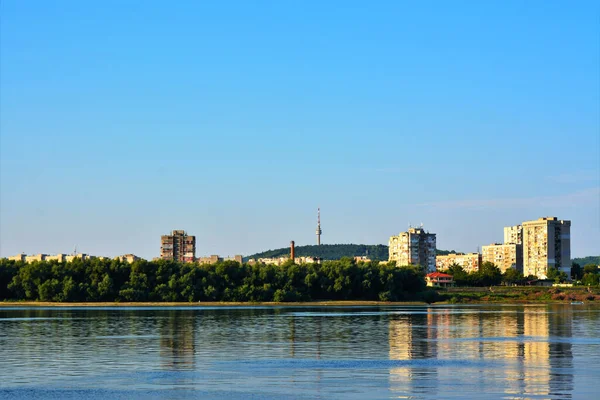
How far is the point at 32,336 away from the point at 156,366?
26536 millimetres

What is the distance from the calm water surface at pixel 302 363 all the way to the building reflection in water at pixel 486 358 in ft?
0.20

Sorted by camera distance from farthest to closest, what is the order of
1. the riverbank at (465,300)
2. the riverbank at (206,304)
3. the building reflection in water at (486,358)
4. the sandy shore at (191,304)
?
the riverbank at (465,300) < the riverbank at (206,304) < the sandy shore at (191,304) < the building reflection in water at (486,358)

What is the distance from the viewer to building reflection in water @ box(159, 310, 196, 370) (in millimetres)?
45622

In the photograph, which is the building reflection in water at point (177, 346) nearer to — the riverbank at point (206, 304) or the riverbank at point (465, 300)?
the riverbank at point (206, 304)

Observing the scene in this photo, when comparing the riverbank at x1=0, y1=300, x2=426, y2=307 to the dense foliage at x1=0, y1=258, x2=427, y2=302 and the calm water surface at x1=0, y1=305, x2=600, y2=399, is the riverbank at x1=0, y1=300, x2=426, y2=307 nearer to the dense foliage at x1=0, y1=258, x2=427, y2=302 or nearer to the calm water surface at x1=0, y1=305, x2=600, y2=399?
the dense foliage at x1=0, y1=258, x2=427, y2=302

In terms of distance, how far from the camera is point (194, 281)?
509 feet

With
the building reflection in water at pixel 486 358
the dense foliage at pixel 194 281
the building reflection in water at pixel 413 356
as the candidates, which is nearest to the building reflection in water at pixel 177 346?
the building reflection in water at pixel 413 356

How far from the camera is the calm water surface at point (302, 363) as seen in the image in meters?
35.5

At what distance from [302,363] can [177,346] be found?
13.9m

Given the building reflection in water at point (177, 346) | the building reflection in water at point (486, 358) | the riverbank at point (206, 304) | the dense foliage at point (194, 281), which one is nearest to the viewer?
the building reflection in water at point (486, 358)

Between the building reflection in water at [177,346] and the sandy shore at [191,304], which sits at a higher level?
the building reflection in water at [177,346]

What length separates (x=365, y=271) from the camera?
159000mm

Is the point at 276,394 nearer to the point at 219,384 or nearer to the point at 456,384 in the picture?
the point at 219,384

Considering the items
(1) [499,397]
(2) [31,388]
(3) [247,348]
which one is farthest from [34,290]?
(1) [499,397]
